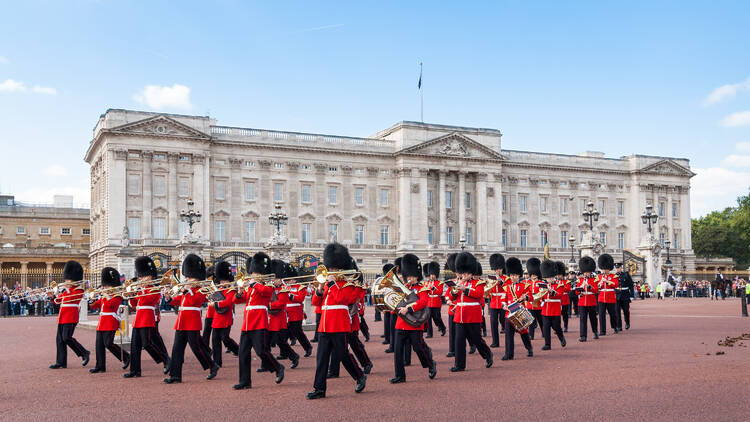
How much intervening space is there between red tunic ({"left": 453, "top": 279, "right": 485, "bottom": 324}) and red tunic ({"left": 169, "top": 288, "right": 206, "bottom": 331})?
12.7 feet

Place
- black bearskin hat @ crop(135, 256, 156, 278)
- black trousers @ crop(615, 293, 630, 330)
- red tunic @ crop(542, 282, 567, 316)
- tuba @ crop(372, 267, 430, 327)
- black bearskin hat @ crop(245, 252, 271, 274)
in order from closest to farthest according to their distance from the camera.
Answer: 1. tuba @ crop(372, 267, 430, 327)
2. black bearskin hat @ crop(245, 252, 271, 274)
3. black bearskin hat @ crop(135, 256, 156, 278)
4. red tunic @ crop(542, 282, 567, 316)
5. black trousers @ crop(615, 293, 630, 330)

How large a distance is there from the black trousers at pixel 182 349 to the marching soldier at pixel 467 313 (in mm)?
3753

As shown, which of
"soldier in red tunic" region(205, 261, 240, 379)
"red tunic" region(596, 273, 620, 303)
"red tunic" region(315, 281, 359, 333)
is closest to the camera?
"red tunic" region(315, 281, 359, 333)

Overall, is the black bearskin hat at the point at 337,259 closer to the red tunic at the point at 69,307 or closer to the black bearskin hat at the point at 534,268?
the red tunic at the point at 69,307

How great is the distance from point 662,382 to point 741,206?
92048 millimetres

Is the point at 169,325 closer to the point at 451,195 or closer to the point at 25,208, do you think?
the point at 451,195

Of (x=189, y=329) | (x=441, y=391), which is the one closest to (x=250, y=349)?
(x=189, y=329)

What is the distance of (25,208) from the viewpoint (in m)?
74.3

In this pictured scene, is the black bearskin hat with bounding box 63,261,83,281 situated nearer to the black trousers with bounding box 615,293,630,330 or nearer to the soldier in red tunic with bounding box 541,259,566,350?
the soldier in red tunic with bounding box 541,259,566,350

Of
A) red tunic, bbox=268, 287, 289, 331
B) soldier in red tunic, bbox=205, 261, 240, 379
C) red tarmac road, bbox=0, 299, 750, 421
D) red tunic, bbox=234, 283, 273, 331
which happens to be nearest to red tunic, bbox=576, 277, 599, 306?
red tarmac road, bbox=0, 299, 750, 421

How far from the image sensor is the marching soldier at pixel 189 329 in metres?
11.1

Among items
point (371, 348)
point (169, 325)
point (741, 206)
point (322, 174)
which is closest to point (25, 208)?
point (322, 174)

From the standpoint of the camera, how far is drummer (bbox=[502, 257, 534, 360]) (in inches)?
521

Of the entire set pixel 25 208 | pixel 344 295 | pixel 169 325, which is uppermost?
pixel 25 208
